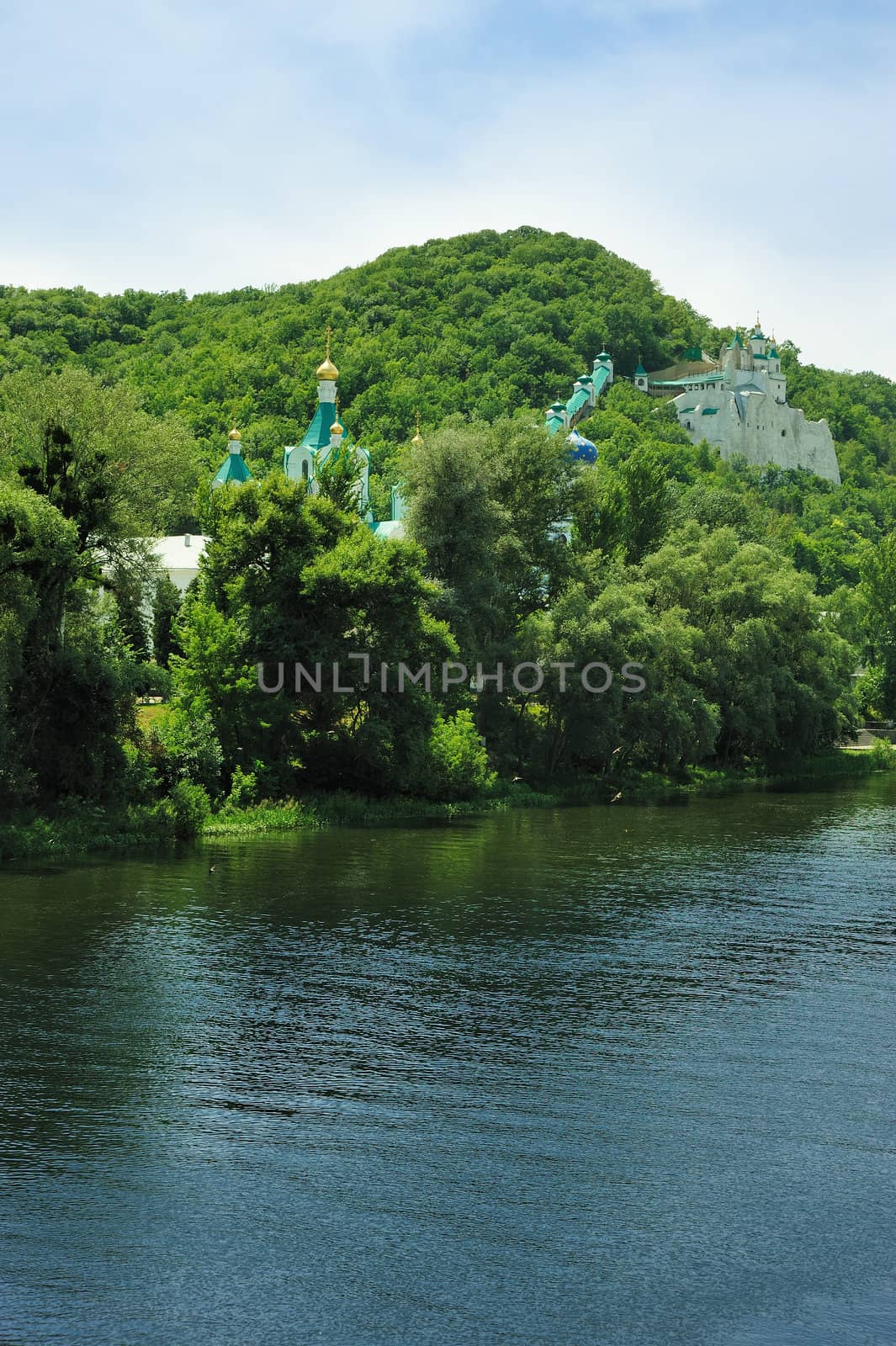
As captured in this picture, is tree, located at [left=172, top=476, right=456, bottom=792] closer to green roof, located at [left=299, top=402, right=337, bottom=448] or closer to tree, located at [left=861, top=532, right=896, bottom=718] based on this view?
green roof, located at [left=299, top=402, right=337, bottom=448]

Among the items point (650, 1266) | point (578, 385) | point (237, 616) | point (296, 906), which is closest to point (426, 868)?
point (296, 906)

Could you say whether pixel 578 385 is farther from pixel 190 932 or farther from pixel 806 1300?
pixel 806 1300

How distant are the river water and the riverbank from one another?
3.64 meters

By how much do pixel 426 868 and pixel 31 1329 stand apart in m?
20.9

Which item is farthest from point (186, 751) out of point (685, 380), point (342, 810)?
point (685, 380)

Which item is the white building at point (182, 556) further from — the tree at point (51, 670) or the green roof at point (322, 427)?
the tree at point (51, 670)

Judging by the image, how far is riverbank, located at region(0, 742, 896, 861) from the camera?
3177 centimetres

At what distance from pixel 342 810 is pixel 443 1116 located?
974 inches

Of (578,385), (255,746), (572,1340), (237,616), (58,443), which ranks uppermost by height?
(578,385)

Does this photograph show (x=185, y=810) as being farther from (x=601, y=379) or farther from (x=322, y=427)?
(x=601, y=379)

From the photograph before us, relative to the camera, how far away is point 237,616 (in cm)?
3991

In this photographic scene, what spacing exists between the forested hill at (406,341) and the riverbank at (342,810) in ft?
123

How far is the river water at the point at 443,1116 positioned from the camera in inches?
440

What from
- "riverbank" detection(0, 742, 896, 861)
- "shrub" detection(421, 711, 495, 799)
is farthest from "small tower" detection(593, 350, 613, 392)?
"shrub" detection(421, 711, 495, 799)
